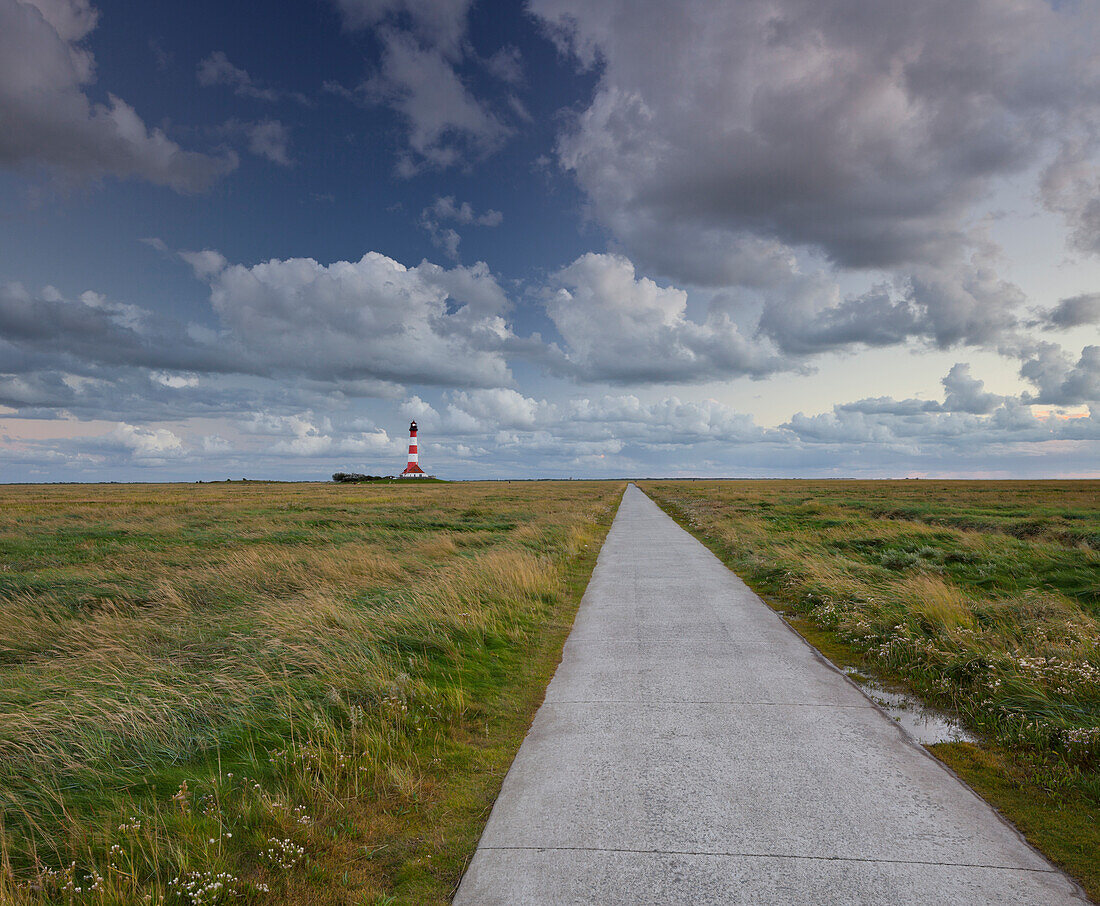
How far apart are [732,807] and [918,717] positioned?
304cm

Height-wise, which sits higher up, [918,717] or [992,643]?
[992,643]

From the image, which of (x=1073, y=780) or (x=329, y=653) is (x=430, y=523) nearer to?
(x=329, y=653)

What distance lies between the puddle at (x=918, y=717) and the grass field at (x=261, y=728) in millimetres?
3764

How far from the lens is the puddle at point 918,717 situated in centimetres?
532

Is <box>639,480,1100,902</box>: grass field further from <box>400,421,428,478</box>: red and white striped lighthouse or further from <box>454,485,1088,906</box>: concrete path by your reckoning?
<box>400,421,428,478</box>: red and white striped lighthouse

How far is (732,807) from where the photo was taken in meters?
3.98

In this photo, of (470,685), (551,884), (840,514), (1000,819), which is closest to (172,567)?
(470,685)

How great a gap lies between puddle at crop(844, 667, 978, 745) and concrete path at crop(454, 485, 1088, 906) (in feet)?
0.74

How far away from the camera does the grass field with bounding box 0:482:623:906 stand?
348cm

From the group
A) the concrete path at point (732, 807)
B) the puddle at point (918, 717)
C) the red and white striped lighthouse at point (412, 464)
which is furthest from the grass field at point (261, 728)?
the red and white striped lighthouse at point (412, 464)

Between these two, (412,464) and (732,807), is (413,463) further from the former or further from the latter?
(732,807)

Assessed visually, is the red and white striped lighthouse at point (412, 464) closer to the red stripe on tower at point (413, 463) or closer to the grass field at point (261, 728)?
the red stripe on tower at point (413, 463)

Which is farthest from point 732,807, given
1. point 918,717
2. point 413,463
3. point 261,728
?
point 413,463

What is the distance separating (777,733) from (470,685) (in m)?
3.44
